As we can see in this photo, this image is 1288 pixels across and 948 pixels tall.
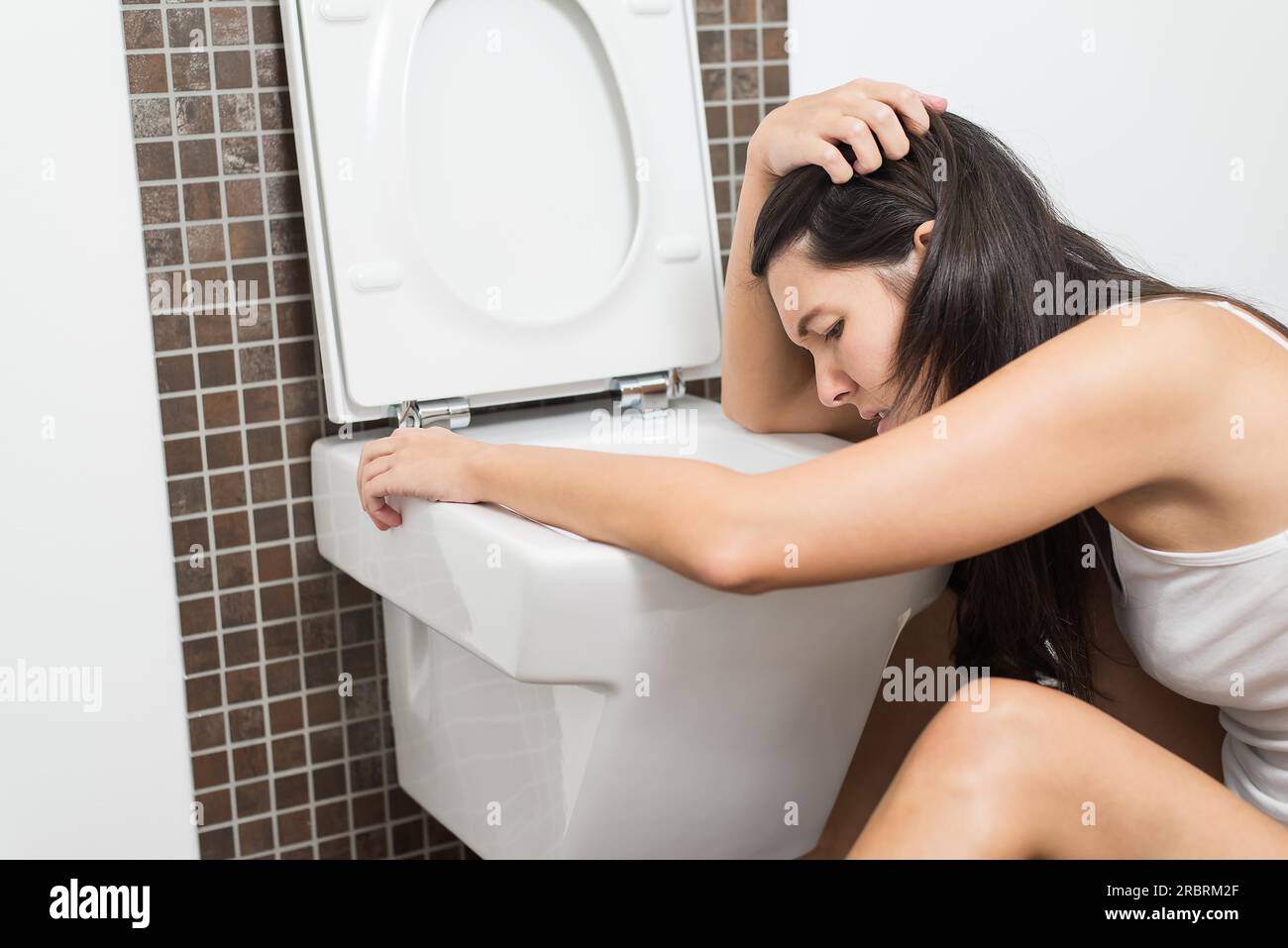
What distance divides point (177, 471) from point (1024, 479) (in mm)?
668

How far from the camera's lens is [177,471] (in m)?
1.03

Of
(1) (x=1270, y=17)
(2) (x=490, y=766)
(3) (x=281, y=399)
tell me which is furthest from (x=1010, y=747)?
(1) (x=1270, y=17)

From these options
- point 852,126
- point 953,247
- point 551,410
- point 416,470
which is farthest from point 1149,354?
point 551,410

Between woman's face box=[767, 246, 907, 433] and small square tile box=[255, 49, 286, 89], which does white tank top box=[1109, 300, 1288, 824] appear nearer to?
woman's face box=[767, 246, 907, 433]

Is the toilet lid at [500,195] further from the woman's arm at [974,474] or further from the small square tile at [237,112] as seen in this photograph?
the woman's arm at [974,474]

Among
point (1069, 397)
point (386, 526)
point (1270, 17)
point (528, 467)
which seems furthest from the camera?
point (1270, 17)

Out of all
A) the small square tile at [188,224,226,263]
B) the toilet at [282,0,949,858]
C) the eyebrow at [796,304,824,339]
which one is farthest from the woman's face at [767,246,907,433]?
the small square tile at [188,224,226,263]

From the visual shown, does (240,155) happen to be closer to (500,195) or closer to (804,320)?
(500,195)

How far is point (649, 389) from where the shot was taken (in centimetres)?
111

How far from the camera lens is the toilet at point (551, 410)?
0.81 metres

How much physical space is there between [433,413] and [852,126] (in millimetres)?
397

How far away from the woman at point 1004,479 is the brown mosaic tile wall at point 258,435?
199 millimetres

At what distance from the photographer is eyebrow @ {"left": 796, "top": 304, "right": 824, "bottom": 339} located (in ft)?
2.80
